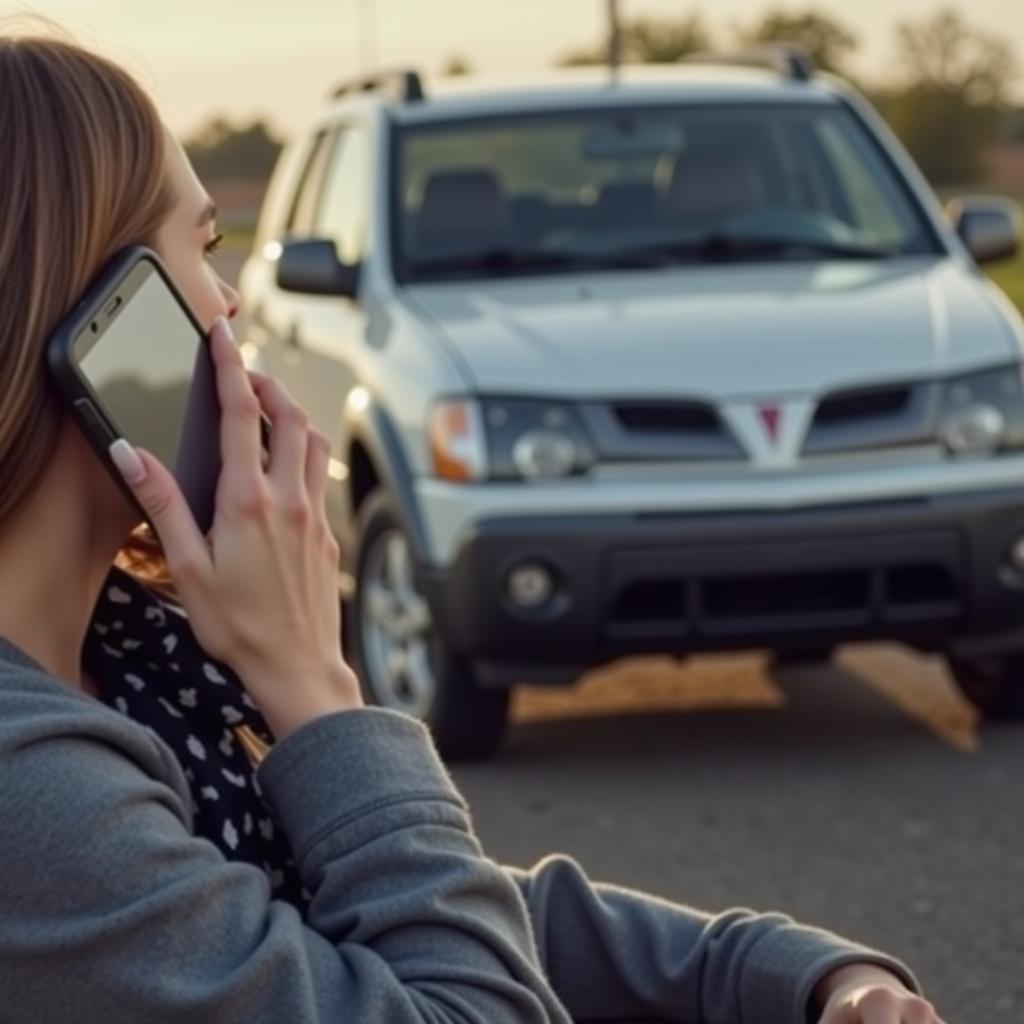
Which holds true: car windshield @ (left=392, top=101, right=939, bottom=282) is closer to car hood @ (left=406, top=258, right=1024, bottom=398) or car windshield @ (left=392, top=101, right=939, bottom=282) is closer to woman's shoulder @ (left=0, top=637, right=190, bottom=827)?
car hood @ (left=406, top=258, right=1024, bottom=398)

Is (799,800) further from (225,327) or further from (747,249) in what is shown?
(225,327)

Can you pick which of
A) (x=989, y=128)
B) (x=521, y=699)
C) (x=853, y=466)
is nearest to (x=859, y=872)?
(x=853, y=466)

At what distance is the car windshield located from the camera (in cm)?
831

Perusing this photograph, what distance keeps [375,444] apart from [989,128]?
273 ft

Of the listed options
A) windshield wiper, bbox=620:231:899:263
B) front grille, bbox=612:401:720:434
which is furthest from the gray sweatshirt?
windshield wiper, bbox=620:231:899:263

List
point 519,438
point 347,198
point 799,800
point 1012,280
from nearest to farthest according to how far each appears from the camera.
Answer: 1. point 799,800
2. point 519,438
3. point 347,198
4. point 1012,280

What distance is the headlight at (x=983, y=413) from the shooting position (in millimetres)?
7332

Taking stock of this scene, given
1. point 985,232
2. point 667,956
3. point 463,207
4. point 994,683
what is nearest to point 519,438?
point 463,207

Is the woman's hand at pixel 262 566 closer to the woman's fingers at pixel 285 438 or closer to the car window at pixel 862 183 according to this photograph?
the woman's fingers at pixel 285 438

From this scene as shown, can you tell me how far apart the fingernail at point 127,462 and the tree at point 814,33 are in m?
90.1

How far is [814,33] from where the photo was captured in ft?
313

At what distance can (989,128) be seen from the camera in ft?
292

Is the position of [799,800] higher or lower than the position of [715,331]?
lower

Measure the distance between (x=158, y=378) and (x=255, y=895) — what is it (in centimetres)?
41
